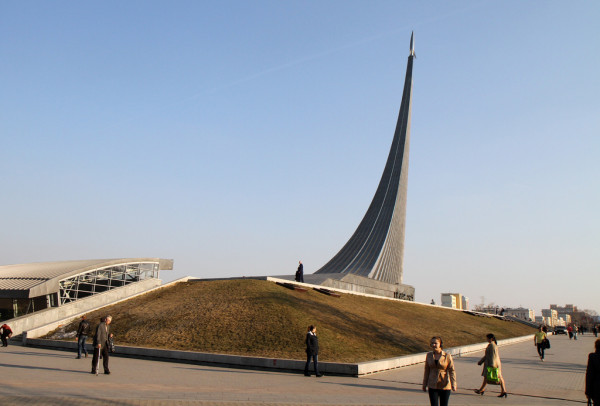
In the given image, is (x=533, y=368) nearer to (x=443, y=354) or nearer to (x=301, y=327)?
(x=301, y=327)

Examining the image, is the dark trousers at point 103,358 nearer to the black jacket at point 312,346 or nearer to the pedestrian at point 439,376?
the black jacket at point 312,346

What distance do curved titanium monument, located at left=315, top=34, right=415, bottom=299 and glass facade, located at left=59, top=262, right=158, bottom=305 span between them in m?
10.7

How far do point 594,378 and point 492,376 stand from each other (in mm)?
2770

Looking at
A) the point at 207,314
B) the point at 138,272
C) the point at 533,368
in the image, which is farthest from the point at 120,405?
the point at 138,272

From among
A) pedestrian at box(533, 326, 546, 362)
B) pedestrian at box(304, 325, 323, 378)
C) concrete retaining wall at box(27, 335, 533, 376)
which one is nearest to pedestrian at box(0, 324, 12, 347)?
concrete retaining wall at box(27, 335, 533, 376)

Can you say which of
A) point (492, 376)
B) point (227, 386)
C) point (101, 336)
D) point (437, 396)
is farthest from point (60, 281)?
point (437, 396)

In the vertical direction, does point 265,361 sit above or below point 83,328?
below

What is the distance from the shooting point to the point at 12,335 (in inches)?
651

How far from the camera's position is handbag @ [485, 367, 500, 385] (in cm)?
773

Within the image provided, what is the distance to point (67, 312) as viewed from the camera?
18.2 m

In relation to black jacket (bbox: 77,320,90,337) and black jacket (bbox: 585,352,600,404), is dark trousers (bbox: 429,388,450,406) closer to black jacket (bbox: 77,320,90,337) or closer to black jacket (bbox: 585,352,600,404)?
black jacket (bbox: 585,352,600,404)

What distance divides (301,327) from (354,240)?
27.1 m

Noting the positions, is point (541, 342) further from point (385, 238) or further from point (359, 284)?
point (385, 238)

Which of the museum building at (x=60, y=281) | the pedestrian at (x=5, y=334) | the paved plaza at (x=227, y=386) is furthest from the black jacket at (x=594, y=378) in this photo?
the museum building at (x=60, y=281)
